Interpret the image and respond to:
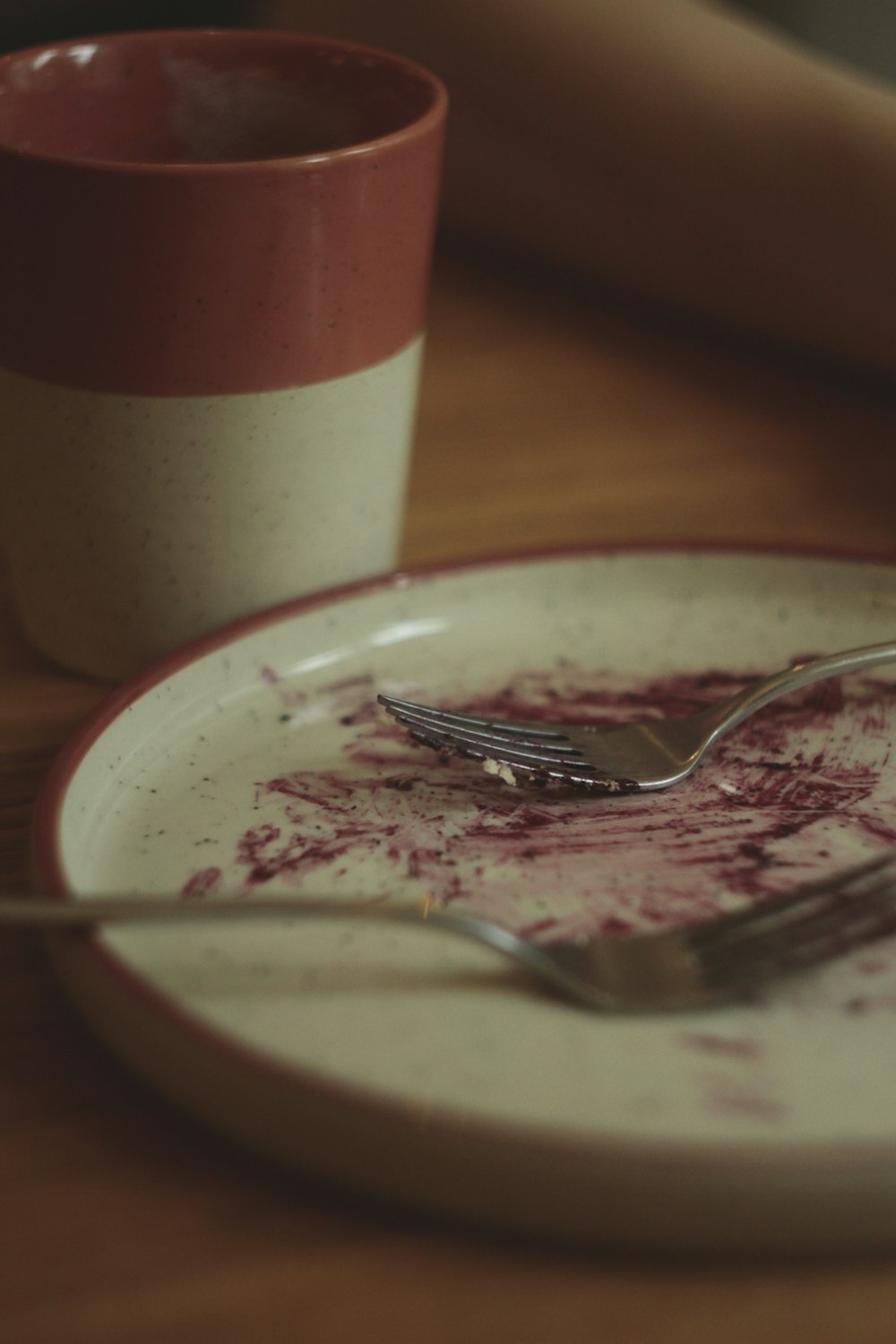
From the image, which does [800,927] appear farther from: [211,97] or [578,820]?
[211,97]

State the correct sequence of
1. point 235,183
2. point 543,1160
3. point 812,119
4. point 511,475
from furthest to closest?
point 812,119, point 511,475, point 235,183, point 543,1160

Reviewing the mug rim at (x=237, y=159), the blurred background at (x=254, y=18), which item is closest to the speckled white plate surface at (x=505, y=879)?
the mug rim at (x=237, y=159)

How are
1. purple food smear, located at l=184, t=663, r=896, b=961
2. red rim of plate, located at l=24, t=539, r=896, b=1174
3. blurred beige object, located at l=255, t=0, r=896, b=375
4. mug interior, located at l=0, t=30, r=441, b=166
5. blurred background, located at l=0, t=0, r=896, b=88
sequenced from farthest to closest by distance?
1. blurred background, located at l=0, t=0, r=896, b=88
2. blurred beige object, located at l=255, t=0, r=896, b=375
3. mug interior, located at l=0, t=30, r=441, b=166
4. purple food smear, located at l=184, t=663, r=896, b=961
5. red rim of plate, located at l=24, t=539, r=896, b=1174

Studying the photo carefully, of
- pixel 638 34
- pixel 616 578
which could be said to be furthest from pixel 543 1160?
pixel 638 34

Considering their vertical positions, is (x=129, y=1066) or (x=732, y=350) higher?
(x=732, y=350)

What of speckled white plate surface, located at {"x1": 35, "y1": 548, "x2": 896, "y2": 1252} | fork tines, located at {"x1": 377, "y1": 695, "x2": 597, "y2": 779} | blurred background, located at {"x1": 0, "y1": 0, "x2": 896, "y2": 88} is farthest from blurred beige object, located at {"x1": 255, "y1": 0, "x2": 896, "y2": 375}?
fork tines, located at {"x1": 377, "y1": 695, "x2": 597, "y2": 779}

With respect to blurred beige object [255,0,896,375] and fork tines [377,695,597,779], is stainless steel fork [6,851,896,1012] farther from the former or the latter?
blurred beige object [255,0,896,375]

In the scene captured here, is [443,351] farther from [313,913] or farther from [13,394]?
[313,913]

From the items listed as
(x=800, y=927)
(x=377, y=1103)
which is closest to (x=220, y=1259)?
(x=377, y=1103)
